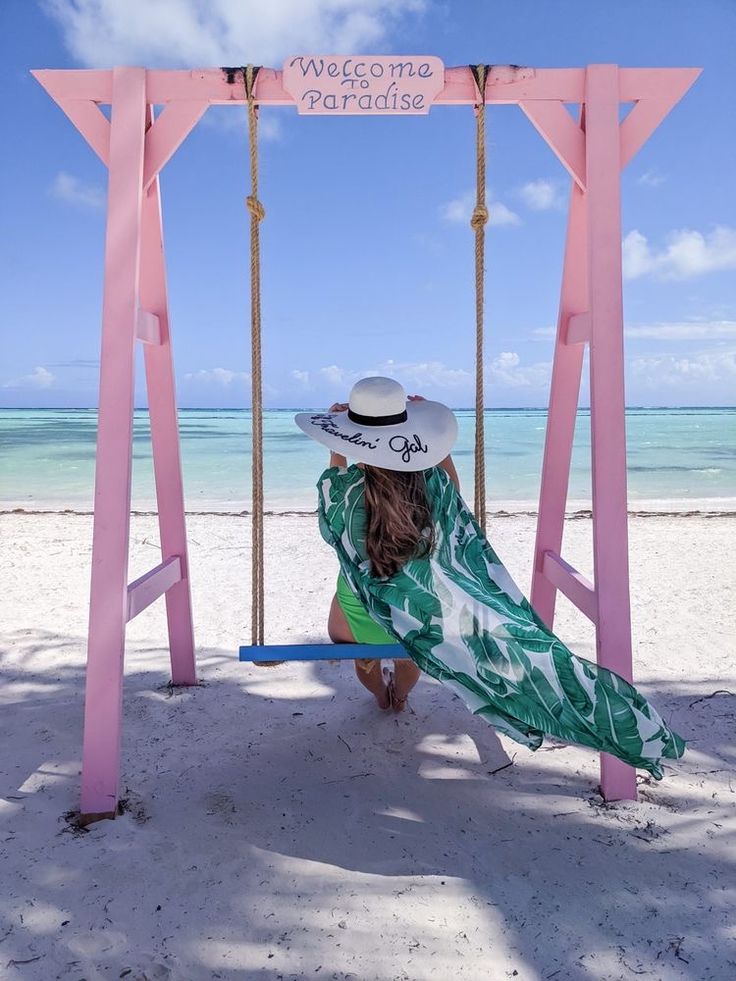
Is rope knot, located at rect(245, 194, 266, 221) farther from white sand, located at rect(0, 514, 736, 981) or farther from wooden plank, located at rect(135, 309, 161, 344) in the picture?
white sand, located at rect(0, 514, 736, 981)

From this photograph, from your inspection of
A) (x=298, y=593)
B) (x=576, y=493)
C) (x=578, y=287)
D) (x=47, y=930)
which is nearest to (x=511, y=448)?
(x=576, y=493)

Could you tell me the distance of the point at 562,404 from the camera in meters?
2.78

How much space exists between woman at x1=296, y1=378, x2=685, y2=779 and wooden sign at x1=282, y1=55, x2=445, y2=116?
82 centimetres

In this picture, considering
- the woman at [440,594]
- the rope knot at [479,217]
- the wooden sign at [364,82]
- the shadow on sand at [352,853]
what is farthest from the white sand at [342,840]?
the wooden sign at [364,82]

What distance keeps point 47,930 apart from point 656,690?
2.25m

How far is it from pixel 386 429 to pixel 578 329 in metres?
0.79

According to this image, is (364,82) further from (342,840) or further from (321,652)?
(342,840)

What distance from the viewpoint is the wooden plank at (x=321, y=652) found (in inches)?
79.4

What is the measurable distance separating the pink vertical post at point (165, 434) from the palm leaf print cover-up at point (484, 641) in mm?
793

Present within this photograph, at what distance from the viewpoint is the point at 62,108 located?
2283mm

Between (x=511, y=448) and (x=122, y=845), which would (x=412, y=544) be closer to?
(x=122, y=845)

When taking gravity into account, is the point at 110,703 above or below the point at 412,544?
below

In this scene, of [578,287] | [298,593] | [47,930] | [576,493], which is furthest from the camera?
[576,493]

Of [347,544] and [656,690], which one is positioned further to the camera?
[656,690]
